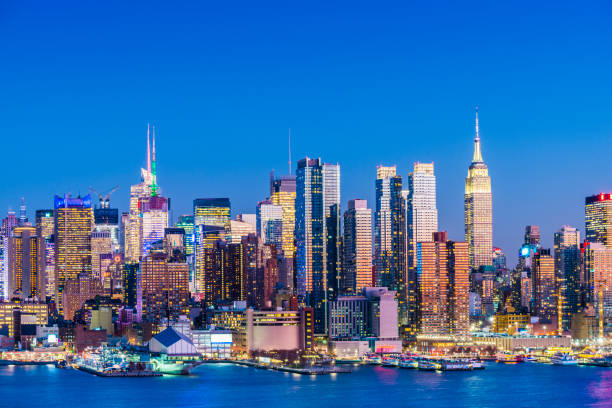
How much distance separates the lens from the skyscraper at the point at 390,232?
414ft

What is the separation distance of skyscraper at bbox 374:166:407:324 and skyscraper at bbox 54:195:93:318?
139ft

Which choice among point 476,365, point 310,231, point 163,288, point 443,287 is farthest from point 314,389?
point 163,288

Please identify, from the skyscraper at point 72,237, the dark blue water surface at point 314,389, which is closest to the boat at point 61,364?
the dark blue water surface at point 314,389

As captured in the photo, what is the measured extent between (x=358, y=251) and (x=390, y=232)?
5602 millimetres

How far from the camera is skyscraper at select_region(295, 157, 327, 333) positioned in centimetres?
12656

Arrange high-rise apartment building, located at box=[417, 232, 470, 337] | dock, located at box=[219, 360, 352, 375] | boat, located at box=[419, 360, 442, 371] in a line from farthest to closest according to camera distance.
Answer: high-rise apartment building, located at box=[417, 232, 470, 337], boat, located at box=[419, 360, 442, 371], dock, located at box=[219, 360, 352, 375]

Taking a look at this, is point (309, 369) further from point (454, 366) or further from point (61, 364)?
point (61, 364)

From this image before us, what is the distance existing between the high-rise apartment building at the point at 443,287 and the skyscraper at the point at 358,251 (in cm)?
647

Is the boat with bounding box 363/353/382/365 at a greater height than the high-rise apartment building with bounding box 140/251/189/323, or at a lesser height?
lesser

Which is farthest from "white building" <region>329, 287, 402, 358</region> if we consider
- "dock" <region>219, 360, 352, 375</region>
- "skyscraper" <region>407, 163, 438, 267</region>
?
"skyscraper" <region>407, 163, 438, 267</region>

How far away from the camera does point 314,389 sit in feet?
244

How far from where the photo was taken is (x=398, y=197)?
131 m

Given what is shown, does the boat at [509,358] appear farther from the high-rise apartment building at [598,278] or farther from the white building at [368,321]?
the high-rise apartment building at [598,278]

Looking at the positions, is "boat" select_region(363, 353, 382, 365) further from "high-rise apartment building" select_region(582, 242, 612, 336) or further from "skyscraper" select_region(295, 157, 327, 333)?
"high-rise apartment building" select_region(582, 242, 612, 336)
